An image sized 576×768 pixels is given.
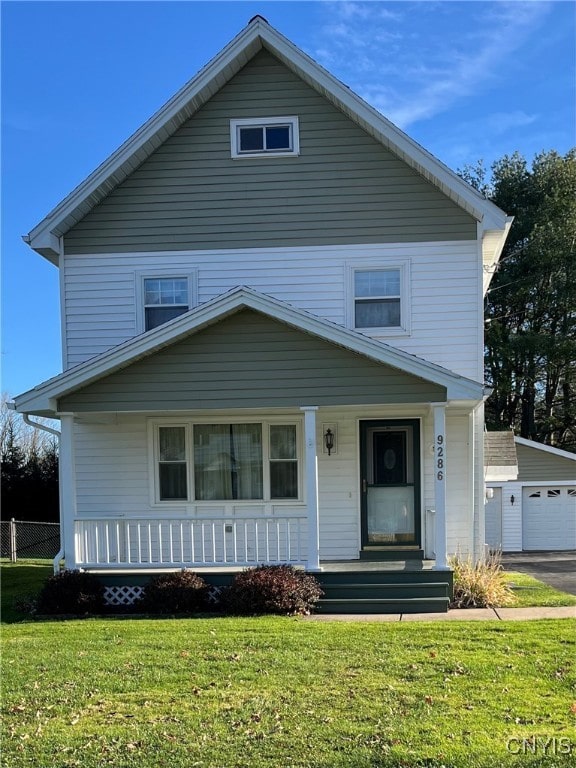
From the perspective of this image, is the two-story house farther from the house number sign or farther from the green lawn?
the green lawn

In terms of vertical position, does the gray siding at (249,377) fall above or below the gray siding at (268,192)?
below

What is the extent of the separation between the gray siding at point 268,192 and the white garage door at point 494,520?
10.5 metres

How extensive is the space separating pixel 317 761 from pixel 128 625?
4.78 m

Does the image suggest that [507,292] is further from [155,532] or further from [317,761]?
[317,761]

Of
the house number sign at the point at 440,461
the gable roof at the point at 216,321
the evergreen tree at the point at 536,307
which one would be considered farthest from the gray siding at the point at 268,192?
the evergreen tree at the point at 536,307

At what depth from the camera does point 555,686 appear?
575cm

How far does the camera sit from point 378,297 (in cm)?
1145

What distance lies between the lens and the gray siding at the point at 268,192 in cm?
1132

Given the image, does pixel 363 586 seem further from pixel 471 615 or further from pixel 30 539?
pixel 30 539

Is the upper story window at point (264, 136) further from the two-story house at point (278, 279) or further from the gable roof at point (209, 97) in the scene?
the gable roof at point (209, 97)

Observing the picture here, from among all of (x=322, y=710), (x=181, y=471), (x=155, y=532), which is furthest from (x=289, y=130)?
(x=322, y=710)

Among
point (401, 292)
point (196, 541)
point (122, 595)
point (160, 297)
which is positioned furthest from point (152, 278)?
point (122, 595)

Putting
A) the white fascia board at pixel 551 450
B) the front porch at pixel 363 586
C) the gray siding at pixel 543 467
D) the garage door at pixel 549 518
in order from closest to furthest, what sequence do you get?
the front porch at pixel 363 586 → the garage door at pixel 549 518 → the white fascia board at pixel 551 450 → the gray siding at pixel 543 467

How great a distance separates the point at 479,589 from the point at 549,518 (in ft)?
35.6
